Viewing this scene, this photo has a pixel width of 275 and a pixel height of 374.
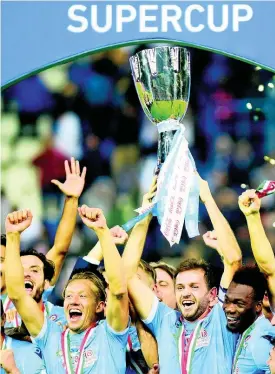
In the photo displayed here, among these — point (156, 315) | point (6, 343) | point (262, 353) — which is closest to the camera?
point (262, 353)

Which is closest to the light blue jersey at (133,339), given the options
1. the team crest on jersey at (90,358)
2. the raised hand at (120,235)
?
the team crest on jersey at (90,358)

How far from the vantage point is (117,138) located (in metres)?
5.02

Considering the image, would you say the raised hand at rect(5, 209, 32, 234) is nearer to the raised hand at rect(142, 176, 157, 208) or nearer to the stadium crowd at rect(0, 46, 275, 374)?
Result: the stadium crowd at rect(0, 46, 275, 374)

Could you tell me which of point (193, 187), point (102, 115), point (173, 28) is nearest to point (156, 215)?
point (193, 187)

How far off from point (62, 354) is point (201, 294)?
672 mm

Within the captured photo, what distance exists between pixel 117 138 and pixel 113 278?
64 cm

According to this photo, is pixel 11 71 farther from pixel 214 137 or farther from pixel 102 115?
pixel 214 137

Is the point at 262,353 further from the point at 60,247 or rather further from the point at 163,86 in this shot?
the point at 163,86

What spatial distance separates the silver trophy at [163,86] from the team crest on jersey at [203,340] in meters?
0.77

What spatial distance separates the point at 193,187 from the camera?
498 cm

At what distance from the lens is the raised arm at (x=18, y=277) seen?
16.1 feet

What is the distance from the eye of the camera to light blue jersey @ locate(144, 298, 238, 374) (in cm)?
484

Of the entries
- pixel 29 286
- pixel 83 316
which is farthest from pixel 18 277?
pixel 83 316

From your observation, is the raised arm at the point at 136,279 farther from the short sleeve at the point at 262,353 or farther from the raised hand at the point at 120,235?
the short sleeve at the point at 262,353
